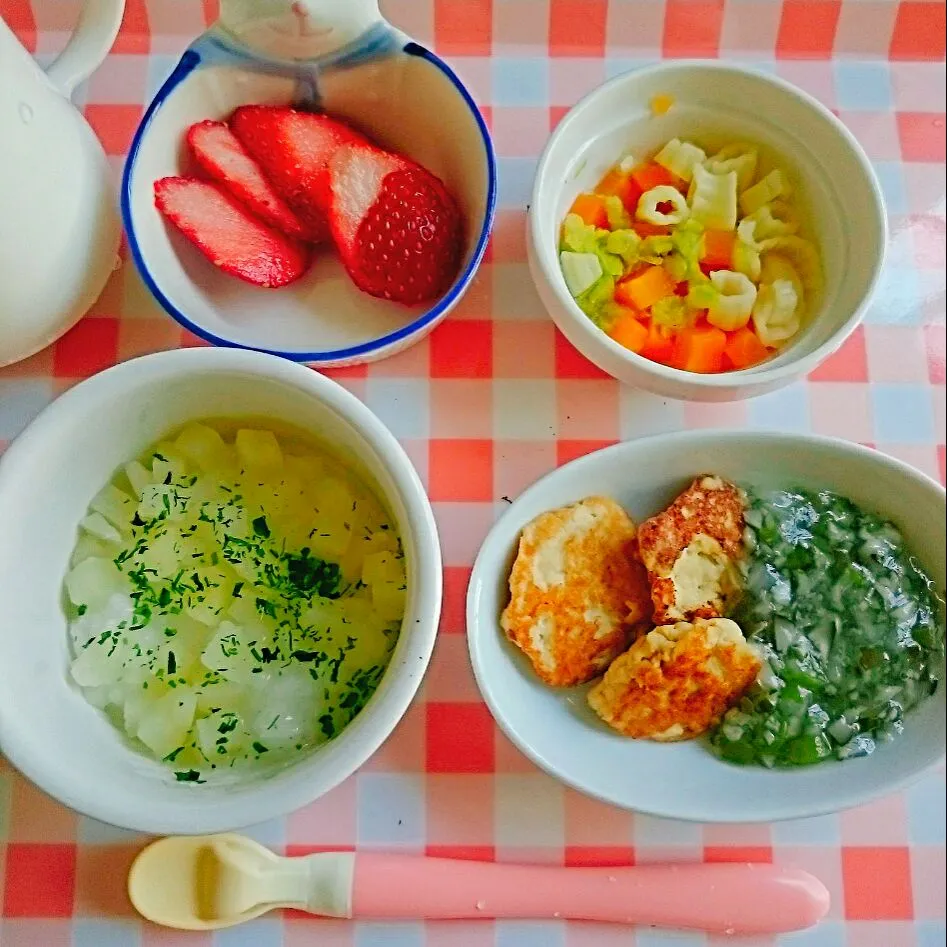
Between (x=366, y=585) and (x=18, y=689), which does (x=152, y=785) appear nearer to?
(x=18, y=689)

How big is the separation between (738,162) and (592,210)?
0.15m

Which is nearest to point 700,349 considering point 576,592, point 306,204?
point 576,592

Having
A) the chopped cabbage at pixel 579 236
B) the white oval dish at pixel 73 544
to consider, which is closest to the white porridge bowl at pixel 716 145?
the chopped cabbage at pixel 579 236

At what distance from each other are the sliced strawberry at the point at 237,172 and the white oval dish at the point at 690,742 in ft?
1.17

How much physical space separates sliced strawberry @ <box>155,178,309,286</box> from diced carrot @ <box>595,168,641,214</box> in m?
0.31

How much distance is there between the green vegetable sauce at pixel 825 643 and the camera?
0.84 metres

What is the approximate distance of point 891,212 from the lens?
102cm

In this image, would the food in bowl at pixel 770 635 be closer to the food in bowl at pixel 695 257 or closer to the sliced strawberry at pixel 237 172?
the food in bowl at pixel 695 257

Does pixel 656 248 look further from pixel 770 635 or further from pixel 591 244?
pixel 770 635

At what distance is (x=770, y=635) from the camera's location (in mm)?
847

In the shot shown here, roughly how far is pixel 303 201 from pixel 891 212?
1.91 feet

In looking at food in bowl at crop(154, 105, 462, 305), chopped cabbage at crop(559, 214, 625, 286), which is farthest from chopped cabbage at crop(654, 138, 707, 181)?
food in bowl at crop(154, 105, 462, 305)

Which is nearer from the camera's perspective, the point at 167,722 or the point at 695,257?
the point at 167,722

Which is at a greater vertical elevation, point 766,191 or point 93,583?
point 766,191
